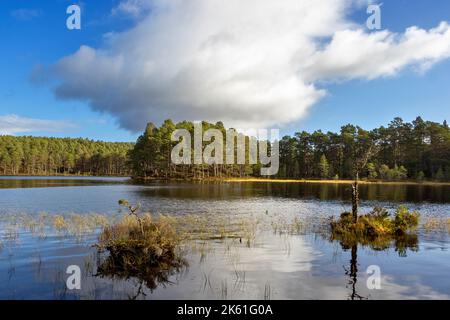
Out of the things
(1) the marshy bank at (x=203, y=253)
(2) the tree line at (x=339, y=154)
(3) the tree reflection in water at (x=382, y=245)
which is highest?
(2) the tree line at (x=339, y=154)

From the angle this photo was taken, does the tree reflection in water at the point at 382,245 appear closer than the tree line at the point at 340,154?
Yes

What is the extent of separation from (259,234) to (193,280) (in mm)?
14431

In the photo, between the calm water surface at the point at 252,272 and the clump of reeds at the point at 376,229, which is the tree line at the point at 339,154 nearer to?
the clump of reeds at the point at 376,229

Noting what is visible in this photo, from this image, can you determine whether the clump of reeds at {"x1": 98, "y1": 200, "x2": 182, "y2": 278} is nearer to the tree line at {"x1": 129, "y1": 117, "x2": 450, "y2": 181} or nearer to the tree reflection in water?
the tree reflection in water

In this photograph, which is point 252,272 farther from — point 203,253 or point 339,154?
point 339,154

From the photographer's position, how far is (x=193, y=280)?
1781cm

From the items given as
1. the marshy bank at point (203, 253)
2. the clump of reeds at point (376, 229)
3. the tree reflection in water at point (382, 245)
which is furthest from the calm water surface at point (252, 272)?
the clump of reeds at point (376, 229)

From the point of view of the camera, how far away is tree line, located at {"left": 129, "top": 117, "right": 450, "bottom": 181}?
144 meters

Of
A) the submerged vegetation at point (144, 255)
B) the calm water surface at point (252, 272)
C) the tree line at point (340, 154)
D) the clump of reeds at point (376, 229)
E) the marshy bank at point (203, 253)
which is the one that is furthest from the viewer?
the tree line at point (340, 154)

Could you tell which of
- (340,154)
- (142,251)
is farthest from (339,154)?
(142,251)

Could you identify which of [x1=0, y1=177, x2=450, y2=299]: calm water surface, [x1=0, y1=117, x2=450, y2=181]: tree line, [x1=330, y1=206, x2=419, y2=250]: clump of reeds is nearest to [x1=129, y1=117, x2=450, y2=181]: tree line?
[x1=0, y1=117, x2=450, y2=181]: tree line

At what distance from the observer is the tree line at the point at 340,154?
144475 mm
